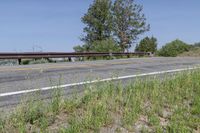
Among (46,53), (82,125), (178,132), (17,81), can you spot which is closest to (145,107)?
(178,132)

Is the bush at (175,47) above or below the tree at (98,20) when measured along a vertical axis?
below

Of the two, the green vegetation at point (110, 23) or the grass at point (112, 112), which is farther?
the green vegetation at point (110, 23)

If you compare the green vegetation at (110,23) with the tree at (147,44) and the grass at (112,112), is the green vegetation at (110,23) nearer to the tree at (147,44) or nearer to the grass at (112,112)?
the tree at (147,44)

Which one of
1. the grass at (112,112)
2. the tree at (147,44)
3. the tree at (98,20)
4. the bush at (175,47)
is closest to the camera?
the grass at (112,112)

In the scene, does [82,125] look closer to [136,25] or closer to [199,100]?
[199,100]

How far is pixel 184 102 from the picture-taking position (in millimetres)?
8172

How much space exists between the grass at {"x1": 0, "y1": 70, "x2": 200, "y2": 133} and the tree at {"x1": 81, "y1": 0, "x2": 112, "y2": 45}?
199 ft

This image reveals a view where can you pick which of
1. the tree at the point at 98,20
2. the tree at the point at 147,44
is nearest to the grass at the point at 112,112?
the tree at the point at 98,20

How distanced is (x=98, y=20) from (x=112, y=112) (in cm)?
6288

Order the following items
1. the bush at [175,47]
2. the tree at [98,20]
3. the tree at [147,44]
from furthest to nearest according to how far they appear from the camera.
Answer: the tree at [147,44]
the tree at [98,20]
the bush at [175,47]

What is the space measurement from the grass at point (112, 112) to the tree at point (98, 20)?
60.7 meters

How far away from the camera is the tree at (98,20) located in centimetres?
6869

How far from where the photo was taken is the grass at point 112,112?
19.7 feet

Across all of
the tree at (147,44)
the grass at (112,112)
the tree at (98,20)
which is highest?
the tree at (98,20)
